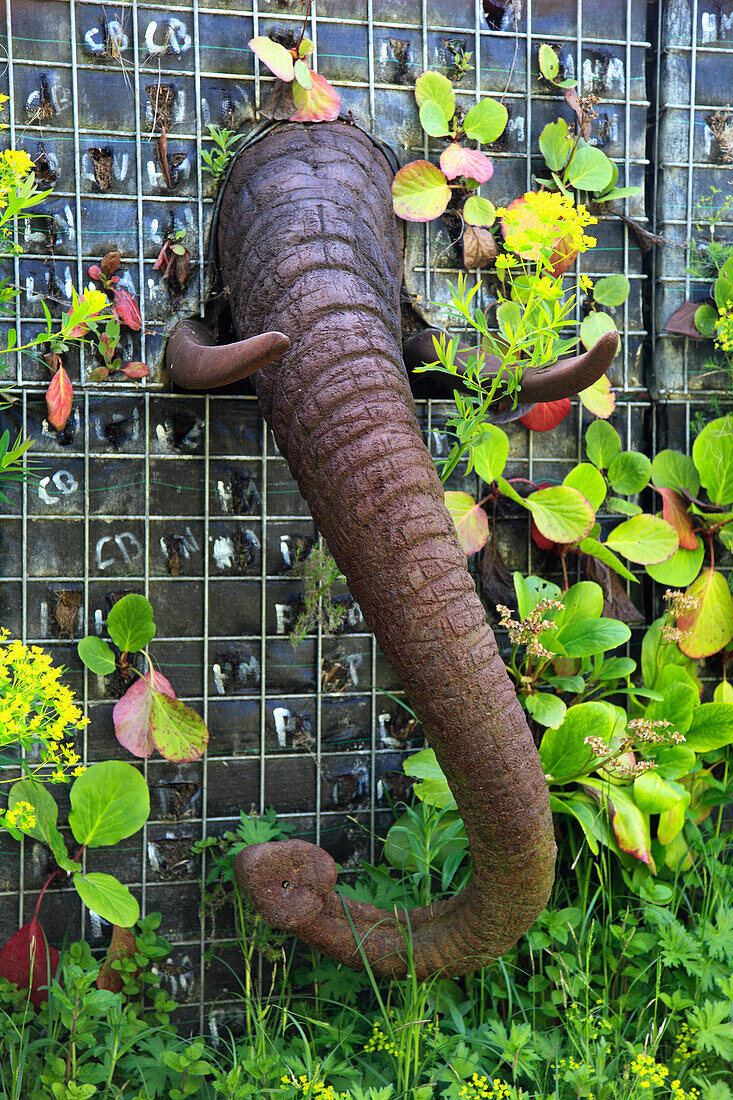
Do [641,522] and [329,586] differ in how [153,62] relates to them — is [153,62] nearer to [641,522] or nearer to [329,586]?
[329,586]

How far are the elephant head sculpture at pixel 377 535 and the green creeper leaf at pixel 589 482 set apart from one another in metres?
0.45

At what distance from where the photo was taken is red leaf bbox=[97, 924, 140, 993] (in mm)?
1554

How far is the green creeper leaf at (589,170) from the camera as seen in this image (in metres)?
1.72

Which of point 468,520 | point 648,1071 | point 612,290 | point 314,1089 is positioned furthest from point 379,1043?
point 612,290

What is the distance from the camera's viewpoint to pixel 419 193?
165 centimetres

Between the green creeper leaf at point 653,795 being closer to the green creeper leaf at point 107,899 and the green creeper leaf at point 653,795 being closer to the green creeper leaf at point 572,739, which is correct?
the green creeper leaf at point 572,739

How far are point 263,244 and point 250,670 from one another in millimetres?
839

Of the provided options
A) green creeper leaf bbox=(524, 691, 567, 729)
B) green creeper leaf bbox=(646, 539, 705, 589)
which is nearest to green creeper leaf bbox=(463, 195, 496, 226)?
green creeper leaf bbox=(646, 539, 705, 589)

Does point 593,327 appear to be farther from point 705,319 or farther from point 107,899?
point 107,899

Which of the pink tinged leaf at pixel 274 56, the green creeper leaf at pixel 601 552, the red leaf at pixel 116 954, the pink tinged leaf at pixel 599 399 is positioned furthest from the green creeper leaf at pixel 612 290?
the red leaf at pixel 116 954

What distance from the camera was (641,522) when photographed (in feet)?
5.78

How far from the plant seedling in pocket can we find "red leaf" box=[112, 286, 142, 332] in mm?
524

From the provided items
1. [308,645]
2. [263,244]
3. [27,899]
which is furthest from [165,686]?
[263,244]

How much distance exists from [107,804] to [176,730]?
178mm
